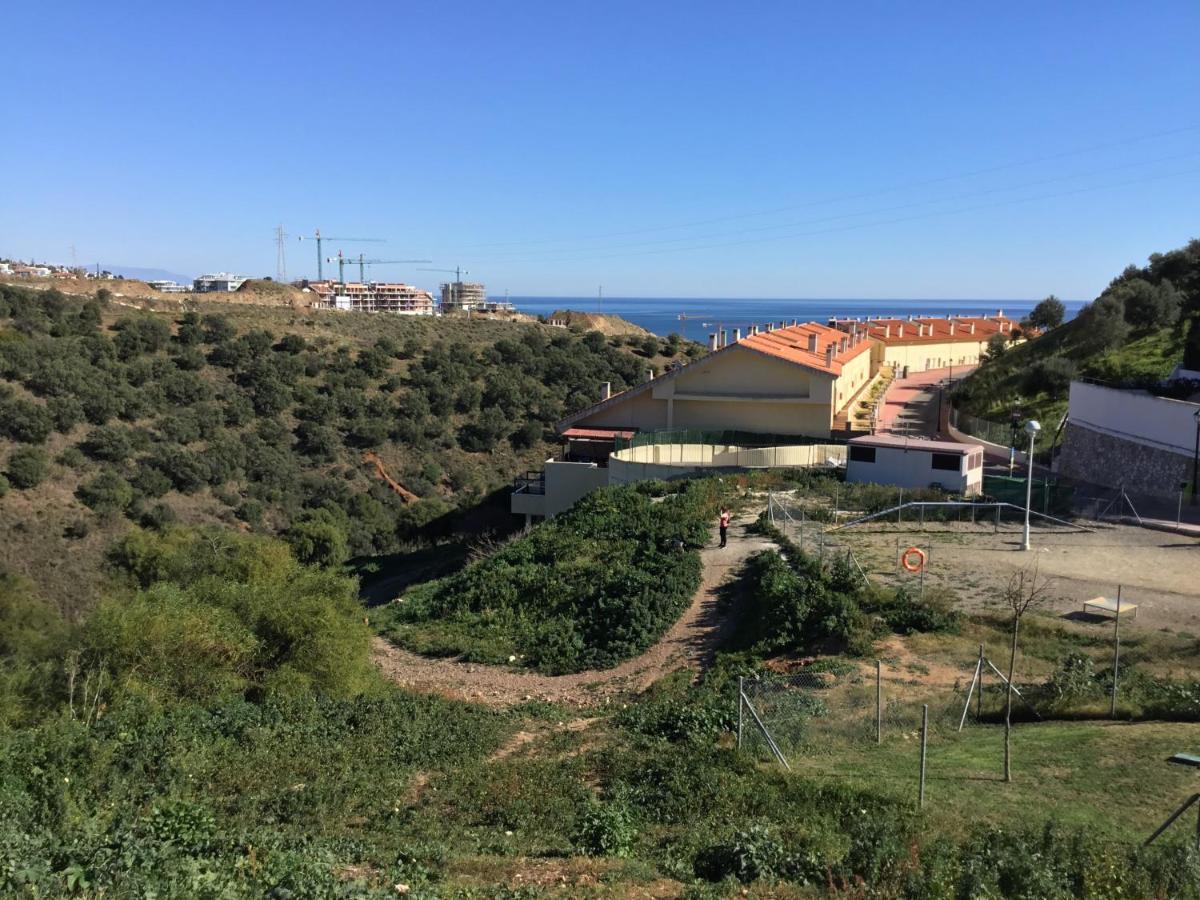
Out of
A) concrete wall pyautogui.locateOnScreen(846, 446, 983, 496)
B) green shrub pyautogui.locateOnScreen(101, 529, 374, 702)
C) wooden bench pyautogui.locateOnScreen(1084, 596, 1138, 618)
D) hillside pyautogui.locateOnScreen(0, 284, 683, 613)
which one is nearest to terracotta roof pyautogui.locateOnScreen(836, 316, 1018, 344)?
hillside pyautogui.locateOnScreen(0, 284, 683, 613)

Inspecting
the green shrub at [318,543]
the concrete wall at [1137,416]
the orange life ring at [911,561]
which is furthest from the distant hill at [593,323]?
the orange life ring at [911,561]

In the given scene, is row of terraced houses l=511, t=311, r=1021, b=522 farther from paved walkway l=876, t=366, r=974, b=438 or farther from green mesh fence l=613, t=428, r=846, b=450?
paved walkway l=876, t=366, r=974, b=438

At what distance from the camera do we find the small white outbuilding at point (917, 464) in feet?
89.7

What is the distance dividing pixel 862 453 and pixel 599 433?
12728mm

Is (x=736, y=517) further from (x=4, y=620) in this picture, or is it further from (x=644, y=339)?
(x=644, y=339)

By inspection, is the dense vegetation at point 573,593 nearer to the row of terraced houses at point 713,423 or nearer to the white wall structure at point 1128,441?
the row of terraced houses at point 713,423

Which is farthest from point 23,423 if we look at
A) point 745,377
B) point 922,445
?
point 922,445

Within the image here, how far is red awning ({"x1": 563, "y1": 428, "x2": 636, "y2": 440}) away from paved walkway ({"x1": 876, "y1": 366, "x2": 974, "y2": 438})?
1041cm

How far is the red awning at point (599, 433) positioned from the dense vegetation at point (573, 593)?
10.3 metres

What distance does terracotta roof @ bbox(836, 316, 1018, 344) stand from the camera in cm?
6606

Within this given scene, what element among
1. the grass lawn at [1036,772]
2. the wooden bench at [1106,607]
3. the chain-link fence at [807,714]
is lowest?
the chain-link fence at [807,714]

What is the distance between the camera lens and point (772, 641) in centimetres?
1691

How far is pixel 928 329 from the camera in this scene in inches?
2921

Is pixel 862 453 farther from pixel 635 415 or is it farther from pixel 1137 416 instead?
pixel 635 415
